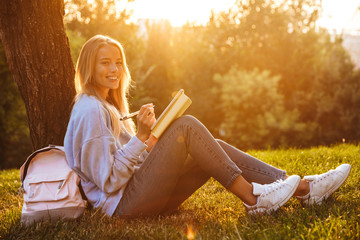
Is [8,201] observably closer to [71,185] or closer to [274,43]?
[71,185]

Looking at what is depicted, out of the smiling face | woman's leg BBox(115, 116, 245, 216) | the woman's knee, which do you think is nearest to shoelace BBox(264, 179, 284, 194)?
woman's leg BBox(115, 116, 245, 216)

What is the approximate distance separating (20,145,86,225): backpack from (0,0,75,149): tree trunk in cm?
93

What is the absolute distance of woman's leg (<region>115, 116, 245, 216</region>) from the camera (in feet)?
9.27

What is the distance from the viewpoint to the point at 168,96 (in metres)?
25.5

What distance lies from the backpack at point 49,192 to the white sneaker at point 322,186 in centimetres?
186

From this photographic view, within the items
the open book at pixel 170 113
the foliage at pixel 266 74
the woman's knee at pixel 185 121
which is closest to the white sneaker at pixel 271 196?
the woman's knee at pixel 185 121

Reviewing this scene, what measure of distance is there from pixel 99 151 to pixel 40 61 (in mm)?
1509

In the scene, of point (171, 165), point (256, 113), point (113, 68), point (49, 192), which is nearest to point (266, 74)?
point (256, 113)

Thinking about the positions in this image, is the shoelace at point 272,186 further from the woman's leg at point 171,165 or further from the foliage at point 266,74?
the foliage at point 266,74

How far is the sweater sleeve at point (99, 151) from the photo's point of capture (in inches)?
106

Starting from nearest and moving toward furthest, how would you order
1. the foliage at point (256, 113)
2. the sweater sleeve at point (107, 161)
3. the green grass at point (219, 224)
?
the green grass at point (219, 224) < the sweater sleeve at point (107, 161) < the foliage at point (256, 113)

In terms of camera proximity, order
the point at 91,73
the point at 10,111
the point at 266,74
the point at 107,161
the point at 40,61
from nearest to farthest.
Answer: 1. the point at 107,161
2. the point at 91,73
3. the point at 40,61
4. the point at 10,111
5. the point at 266,74

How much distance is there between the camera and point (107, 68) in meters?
3.24

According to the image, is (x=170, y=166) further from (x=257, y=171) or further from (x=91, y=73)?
(x=91, y=73)
